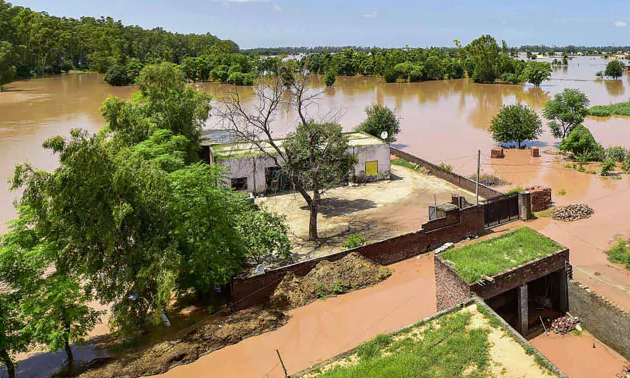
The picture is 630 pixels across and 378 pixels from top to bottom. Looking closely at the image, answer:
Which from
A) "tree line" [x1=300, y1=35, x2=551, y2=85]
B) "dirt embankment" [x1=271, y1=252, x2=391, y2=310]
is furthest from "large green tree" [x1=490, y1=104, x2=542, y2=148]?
"tree line" [x1=300, y1=35, x2=551, y2=85]

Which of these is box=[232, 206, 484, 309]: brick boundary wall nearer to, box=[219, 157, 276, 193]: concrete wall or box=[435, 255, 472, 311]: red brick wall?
box=[435, 255, 472, 311]: red brick wall

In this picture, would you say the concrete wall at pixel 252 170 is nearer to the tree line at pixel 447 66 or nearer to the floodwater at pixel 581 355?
the floodwater at pixel 581 355

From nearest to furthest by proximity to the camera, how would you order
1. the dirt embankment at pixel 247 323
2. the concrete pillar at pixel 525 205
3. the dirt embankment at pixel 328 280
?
the dirt embankment at pixel 247 323 < the dirt embankment at pixel 328 280 < the concrete pillar at pixel 525 205

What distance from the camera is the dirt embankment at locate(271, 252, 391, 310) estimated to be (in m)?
13.4

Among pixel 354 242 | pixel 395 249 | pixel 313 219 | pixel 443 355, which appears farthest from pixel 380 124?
pixel 443 355

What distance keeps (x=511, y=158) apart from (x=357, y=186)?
1231 centimetres

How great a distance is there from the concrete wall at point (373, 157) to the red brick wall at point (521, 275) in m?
13.4

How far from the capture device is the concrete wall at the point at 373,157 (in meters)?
24.0

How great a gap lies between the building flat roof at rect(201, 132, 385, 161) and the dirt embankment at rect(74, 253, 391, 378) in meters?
8.06

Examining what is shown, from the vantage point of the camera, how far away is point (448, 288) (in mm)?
11289

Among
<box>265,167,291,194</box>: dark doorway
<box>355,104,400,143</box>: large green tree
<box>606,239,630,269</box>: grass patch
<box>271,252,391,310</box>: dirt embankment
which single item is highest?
<box>355,104,400,143</box>: large green tree

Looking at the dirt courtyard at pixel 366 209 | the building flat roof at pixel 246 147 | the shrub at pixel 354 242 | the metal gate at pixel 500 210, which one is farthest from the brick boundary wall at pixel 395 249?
the building flat roof at pixel 246 147

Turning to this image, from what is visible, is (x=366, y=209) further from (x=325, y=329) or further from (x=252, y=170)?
(x=325, y=329)

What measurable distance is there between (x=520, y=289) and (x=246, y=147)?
632 inches
